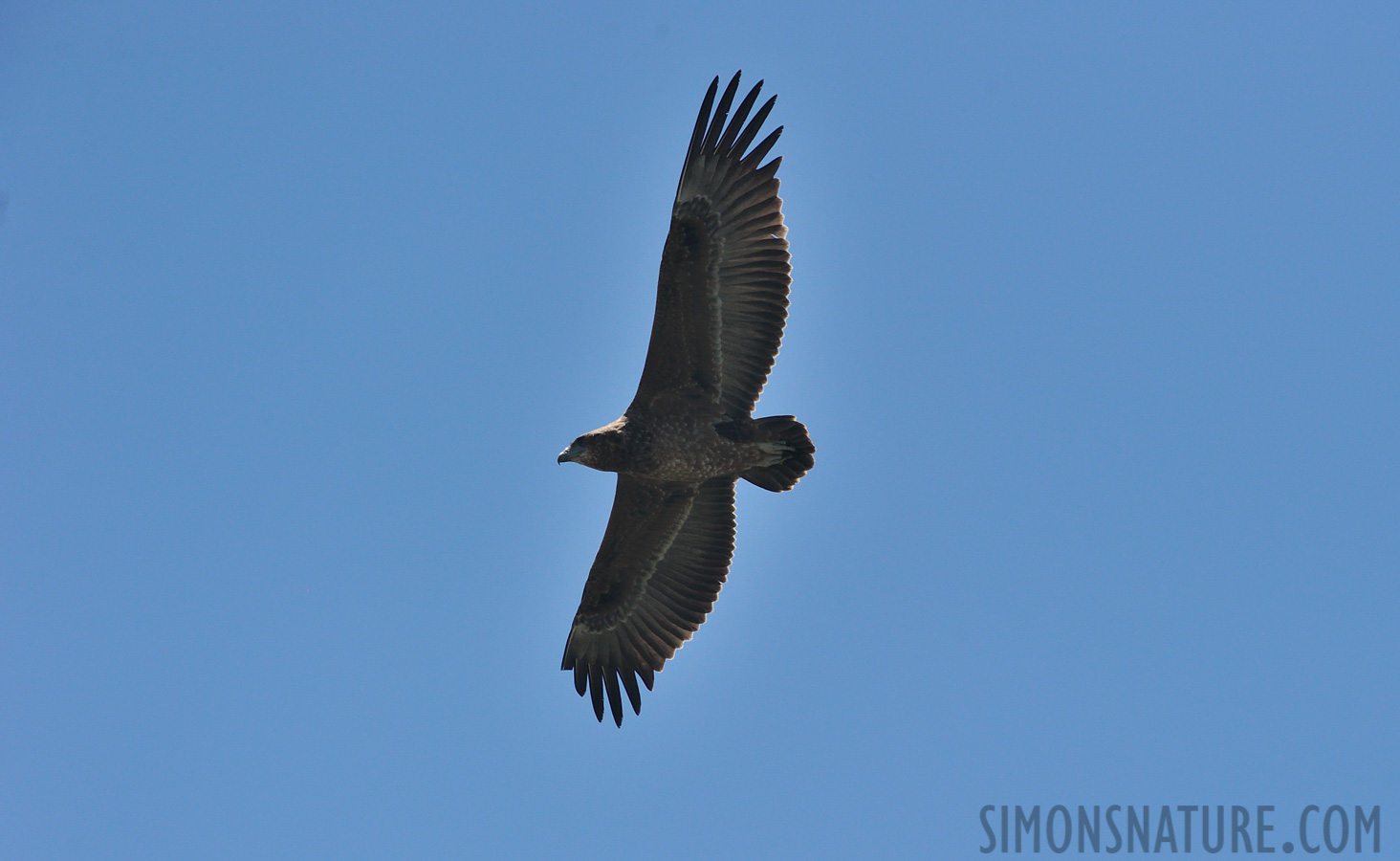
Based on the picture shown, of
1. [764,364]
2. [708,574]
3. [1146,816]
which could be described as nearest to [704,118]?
[764,364]

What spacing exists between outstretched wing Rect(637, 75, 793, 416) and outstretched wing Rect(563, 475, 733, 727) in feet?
5.90

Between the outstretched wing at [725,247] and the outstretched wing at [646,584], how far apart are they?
180 cm

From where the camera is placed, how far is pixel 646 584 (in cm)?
1578

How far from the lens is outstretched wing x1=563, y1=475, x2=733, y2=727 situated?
15438 millimetres

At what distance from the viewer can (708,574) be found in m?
15.6

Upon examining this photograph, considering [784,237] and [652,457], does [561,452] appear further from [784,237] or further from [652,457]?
[784,237]

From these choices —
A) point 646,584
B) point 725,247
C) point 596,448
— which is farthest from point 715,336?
point 646,584

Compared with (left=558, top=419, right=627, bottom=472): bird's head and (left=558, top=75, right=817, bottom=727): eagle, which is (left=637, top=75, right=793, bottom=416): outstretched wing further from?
(left=558, top=419, right=627, bottom=472): bird's head

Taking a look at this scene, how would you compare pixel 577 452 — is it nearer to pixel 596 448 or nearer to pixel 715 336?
pixel 596 448

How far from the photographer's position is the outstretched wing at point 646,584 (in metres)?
15.4

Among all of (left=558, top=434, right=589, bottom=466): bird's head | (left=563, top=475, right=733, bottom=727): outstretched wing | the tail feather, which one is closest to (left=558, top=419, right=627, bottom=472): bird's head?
(left=558, top=434, right=589, bottom=466): bird's head

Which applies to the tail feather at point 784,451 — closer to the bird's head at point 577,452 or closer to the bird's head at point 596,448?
the bird's head at point 596,448

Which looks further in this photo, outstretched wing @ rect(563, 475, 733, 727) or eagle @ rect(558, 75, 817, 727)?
outstretched wing @ rect(563, 475, 733, 727)

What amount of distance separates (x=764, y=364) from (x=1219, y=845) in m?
6.78
